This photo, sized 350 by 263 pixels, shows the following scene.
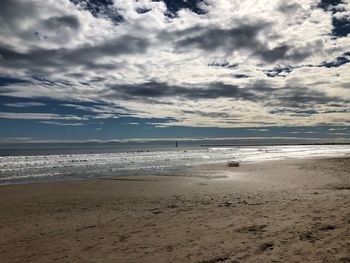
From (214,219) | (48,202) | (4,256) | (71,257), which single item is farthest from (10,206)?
(214,219)

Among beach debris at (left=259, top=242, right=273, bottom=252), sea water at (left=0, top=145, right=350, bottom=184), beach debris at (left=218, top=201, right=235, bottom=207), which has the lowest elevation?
sea water at (left=0, top=145, right=350, bottom=184)

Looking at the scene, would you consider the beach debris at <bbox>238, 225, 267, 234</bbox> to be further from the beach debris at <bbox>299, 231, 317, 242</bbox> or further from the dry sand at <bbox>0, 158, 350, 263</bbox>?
the beach debris at <bbox>299, 231, 317, 242</bbox>

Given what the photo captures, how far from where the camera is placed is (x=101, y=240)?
8.49 meters

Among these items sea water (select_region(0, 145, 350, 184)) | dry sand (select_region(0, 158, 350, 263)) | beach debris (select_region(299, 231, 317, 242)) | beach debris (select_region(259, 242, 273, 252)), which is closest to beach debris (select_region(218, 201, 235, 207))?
dry sand (select_region(0, 158, 350, 263))

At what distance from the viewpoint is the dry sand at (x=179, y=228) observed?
711cm

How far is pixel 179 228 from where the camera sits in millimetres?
9391

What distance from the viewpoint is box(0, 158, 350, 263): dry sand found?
7105 mm

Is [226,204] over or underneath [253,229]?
underneath

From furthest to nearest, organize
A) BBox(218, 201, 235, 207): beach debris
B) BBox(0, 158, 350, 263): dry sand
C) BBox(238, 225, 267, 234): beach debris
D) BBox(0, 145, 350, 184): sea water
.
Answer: BBox(0, 145, 350, 184): sea water, BBox(218, 201, 235, 207): beach debris, BBox(238, 225, 267, 234): beach debris, BBox(0, 158, 350, 263): dry sand

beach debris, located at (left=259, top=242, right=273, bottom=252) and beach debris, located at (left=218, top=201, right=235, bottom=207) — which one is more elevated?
beach debris, located at (left=259, top=242, right=273, bottom=252)

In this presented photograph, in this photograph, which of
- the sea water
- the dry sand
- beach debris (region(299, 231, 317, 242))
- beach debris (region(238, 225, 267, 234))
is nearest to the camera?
the dry sand

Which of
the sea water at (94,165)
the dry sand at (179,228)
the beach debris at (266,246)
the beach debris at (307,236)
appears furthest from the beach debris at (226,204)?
the sea water at (94,165)

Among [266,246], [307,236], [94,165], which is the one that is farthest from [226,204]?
[94,165]

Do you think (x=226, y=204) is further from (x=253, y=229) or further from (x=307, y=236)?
(x=307, y=236)
